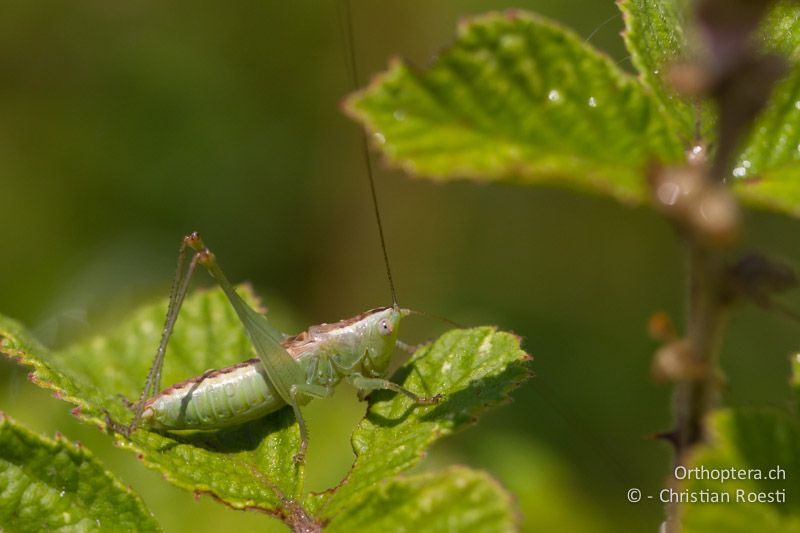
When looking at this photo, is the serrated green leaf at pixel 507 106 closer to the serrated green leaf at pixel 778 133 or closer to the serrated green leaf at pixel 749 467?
the serrated green leaf at pixel 778 133

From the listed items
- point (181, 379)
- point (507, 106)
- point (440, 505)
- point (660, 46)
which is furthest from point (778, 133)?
point (181, 379)

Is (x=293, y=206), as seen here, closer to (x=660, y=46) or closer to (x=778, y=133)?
(x=660, y=46)

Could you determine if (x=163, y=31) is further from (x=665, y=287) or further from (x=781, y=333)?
(x=781, y=333)

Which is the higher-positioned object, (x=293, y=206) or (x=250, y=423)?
(x=250, y=423)

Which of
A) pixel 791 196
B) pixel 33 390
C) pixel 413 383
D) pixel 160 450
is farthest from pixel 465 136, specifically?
pixel 33 390

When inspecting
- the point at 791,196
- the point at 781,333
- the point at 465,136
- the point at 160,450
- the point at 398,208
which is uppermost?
the point at 465,136

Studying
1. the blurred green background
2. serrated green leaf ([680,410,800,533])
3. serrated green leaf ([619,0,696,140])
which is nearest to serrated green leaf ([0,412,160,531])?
serrated green leaf ([680,410,800,533])

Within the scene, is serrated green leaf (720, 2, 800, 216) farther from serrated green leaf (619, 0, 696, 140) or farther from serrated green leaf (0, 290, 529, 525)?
serrated green leaf (0, 290, 529, 525)

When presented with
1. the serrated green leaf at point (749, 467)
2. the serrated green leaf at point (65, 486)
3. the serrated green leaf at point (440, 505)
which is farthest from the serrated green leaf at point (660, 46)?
the serrated green leaf at point (65, 486)
